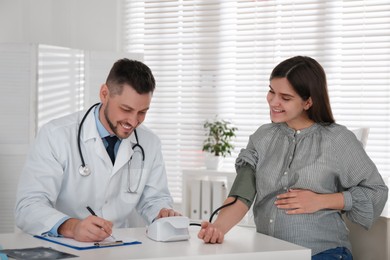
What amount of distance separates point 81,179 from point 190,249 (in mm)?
733

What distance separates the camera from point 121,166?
2648 mm

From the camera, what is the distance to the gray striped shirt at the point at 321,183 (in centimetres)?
246

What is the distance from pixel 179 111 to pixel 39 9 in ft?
4.66

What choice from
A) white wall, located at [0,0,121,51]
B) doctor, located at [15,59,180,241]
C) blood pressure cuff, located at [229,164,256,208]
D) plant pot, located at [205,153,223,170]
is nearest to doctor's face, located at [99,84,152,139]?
doctor, located at [15,59,180,241]

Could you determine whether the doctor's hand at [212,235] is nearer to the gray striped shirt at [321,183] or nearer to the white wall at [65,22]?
the gray striped shirt at [321,183]

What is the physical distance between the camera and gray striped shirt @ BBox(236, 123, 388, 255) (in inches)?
96.9

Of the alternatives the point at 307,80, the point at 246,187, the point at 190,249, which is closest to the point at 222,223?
the point at 246,187

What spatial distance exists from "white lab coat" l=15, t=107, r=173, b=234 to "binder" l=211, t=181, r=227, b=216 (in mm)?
Answer: 2257

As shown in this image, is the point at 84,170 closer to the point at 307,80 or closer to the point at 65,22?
the point at 307,80

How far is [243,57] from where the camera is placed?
5.37 metres

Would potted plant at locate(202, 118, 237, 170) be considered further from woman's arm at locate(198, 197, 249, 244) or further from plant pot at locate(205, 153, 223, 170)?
woman's arm at locate(198, 197, 249, 244)

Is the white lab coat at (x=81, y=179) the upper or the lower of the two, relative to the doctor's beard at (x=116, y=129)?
lower

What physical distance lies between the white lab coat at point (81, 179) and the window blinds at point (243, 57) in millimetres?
2608

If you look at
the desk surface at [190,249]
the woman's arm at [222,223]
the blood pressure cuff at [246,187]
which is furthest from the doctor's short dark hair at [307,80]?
the desk surface at [190,249]
